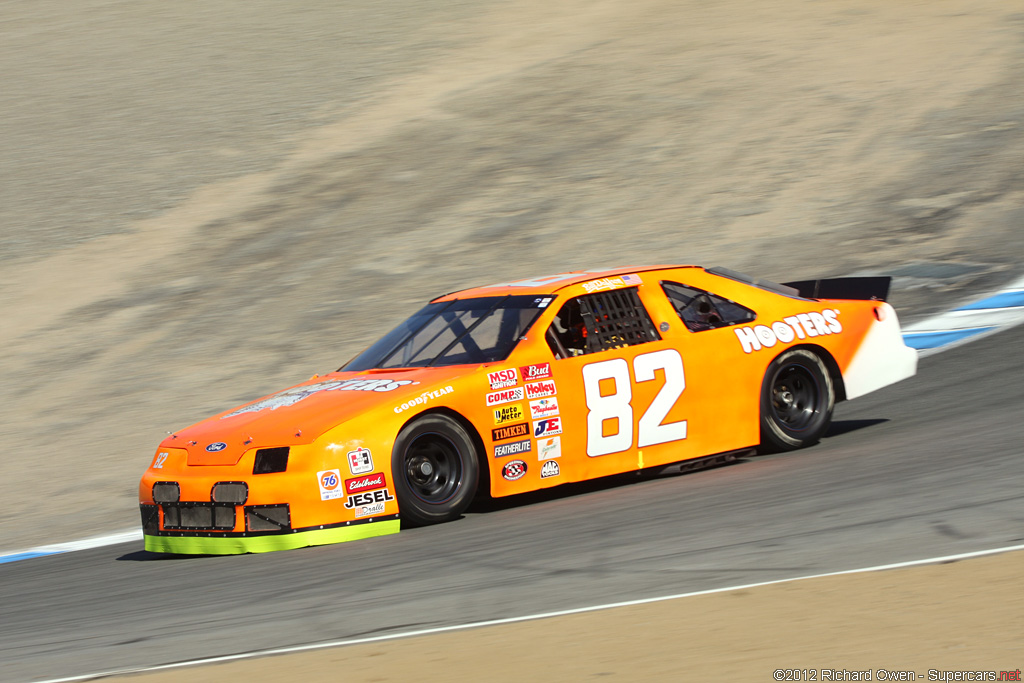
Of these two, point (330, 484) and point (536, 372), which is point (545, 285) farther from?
point (330, 484)

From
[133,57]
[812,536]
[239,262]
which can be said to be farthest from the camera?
[133,57]

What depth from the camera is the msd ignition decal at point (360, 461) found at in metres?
7.21

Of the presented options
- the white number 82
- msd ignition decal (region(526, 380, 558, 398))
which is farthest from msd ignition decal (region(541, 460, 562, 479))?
msd ignition decal (region(526, 380, 558, 398))

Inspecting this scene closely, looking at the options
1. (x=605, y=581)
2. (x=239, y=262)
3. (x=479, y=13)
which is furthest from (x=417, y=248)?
(x=479, y=13)

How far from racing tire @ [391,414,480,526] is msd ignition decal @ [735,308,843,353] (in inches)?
85.4

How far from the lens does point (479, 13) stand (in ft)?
101

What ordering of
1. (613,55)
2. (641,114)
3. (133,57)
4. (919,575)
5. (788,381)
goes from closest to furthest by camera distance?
(919,575), (788,381), (641,114), (613,55), (133,57)

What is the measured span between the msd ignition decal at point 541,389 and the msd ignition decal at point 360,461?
112cm

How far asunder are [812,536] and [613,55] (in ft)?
69.4

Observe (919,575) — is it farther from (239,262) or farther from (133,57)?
(133,57)

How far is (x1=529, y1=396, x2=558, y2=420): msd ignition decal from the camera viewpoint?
7.87m

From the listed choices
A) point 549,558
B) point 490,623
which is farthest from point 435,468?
point 490,623

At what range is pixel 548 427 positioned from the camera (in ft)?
25.9

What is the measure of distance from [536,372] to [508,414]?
1.12ft
